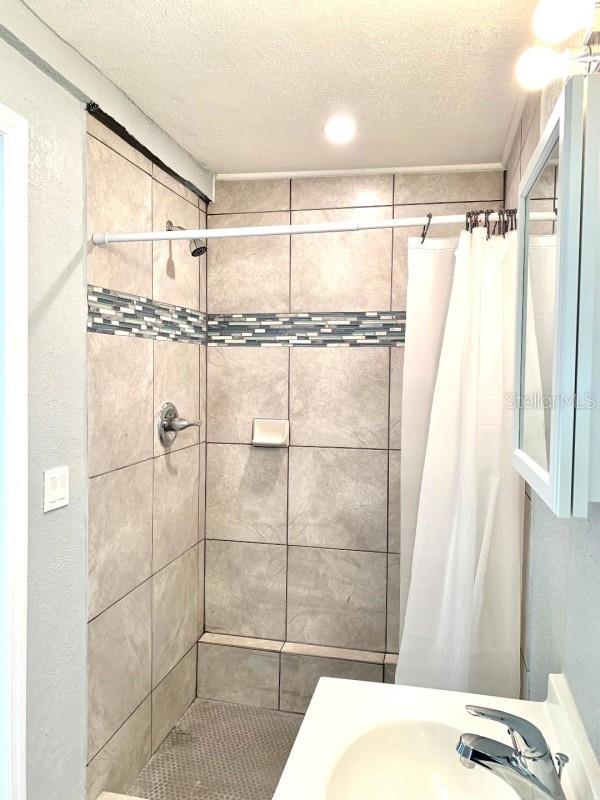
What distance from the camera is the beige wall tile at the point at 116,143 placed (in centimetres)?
172

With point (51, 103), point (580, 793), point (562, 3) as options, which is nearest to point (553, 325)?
point (562, 3)

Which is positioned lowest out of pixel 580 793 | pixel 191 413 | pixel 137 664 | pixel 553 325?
pixel 137 664

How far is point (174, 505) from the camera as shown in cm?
233

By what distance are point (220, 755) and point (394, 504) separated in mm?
1187

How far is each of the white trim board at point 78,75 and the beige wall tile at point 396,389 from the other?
113cm

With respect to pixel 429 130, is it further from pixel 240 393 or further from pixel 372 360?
pixel 240 393

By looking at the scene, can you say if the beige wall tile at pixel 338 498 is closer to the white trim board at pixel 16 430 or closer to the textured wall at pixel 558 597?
the textured wall at pixel 558 597

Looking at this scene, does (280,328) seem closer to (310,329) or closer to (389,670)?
(310,329)

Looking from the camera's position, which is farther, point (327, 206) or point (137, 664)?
point (327, 206)

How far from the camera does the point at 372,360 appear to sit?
246 cm

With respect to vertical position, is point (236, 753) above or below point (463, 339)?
below

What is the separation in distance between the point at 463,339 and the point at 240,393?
1.13 m

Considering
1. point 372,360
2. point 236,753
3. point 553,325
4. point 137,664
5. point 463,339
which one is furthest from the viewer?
point 372,360

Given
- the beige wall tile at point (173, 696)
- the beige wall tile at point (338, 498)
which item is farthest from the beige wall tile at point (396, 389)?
the beige wall tile at point (173, 696)
